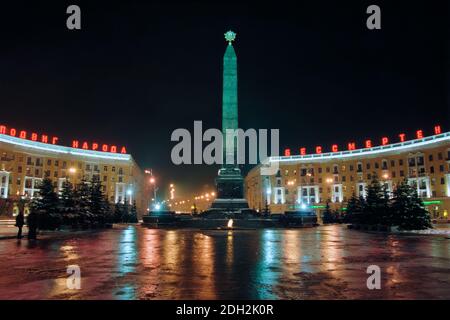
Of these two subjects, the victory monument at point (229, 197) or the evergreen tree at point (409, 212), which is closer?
the evergreen tree at point (409, 212)

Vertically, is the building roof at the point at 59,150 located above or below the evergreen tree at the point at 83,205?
above

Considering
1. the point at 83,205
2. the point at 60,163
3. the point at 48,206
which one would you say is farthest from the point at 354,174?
the point at 48,206

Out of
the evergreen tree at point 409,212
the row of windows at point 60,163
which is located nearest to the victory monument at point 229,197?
the evergreen tree at point 409,212

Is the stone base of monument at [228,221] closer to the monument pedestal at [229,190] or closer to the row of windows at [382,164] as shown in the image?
the monument pedestal at [229,190]

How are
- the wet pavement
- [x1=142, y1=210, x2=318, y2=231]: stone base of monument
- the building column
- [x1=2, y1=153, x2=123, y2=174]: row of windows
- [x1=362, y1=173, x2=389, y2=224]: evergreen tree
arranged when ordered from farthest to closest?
[x1=2, y1=153, x2=123, y2=174]: row of windows, the building column, [x1=142, y1=210, x2=318, y2=231]: stone base of monument, [x1=362, y1=173, x2=389, y2=224]: evergreen tree, the wet pavement

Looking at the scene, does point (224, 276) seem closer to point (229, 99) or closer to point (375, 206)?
point (375, 206)

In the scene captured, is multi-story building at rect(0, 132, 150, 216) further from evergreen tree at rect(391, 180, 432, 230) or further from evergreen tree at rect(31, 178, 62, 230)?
evergreen tree at rect(391, 180, 432, 230)

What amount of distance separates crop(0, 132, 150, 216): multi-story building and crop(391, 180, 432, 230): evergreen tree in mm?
43317

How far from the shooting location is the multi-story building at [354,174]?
63.8m

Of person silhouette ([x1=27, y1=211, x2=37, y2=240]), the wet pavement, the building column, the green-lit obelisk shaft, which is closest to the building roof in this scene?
the building column

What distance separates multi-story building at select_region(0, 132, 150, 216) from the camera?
65.5 meters

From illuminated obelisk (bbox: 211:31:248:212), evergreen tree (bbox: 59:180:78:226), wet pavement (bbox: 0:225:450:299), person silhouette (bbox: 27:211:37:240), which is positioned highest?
illuminated obelisk (bbox: 211:31:248:212)

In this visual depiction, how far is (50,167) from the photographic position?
252ft

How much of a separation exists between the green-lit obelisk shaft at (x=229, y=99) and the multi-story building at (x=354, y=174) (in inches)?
941
